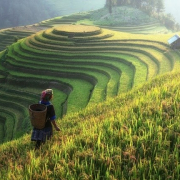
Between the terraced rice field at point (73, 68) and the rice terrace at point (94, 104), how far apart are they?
0.08 metres

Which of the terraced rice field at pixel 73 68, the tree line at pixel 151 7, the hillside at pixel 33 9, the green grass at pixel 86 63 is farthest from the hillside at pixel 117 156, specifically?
the hillside at pixel 33 9

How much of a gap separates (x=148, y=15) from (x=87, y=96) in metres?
48.8

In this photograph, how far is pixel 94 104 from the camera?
1357cm

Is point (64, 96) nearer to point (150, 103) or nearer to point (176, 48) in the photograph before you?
point (176, 48)

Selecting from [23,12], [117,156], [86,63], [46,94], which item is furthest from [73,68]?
[23,12]

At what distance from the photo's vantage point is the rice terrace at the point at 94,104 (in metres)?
4.32

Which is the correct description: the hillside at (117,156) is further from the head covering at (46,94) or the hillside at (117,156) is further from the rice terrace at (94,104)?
the head covering at (46,94)

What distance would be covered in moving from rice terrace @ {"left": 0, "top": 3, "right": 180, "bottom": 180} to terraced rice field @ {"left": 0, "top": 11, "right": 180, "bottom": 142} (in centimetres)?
8

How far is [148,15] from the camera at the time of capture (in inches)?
2375

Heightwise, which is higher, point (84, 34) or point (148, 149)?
point (84, 34)

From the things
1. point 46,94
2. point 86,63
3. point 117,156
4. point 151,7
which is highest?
point 151,7

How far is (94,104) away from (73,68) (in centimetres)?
996

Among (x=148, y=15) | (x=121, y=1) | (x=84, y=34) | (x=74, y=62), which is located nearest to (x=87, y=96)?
(x=74, y=62)

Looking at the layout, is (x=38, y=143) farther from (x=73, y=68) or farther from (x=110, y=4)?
(x=110, y=4)
